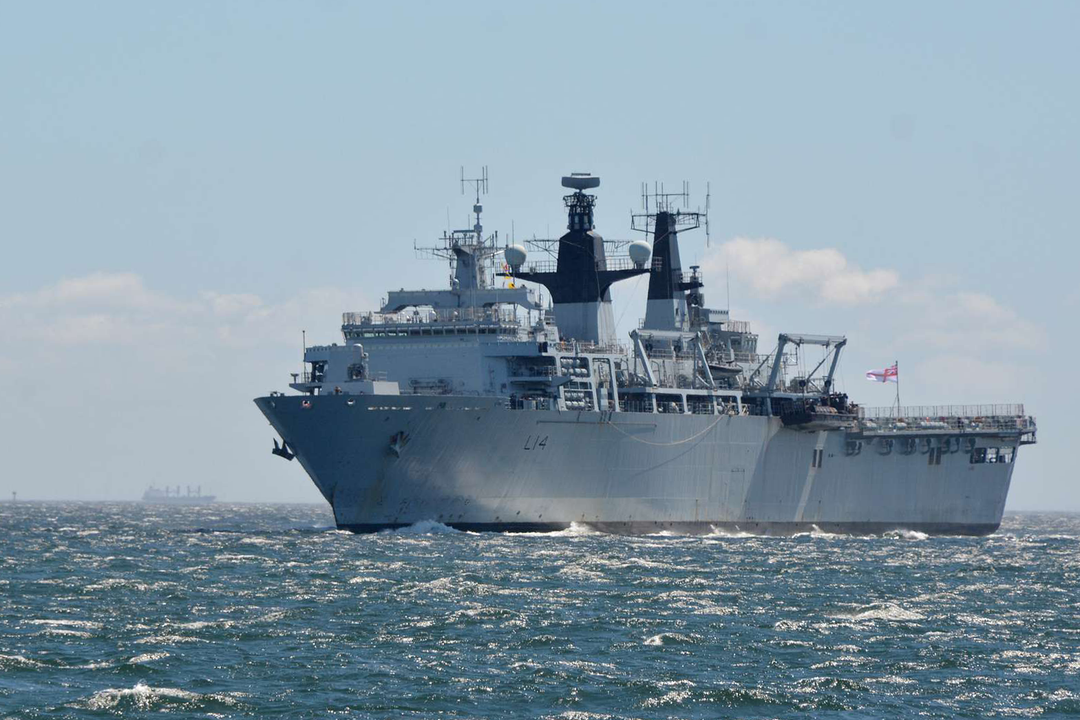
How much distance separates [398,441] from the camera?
57.1 m

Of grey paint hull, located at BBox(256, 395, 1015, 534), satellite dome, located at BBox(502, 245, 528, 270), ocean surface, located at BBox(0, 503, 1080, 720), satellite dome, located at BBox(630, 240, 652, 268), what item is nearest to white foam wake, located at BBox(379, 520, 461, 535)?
grey paint hull, located at BBox(256, 395, 1015, 534)

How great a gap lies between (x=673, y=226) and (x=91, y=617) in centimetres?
4817

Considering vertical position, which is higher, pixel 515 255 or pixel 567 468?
pixel 515 255

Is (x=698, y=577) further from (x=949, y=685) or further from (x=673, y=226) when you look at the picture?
(x=673, y=226)

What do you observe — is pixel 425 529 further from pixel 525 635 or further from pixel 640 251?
pixel 525 635

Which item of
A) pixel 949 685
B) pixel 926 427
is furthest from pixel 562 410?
pixel 949 685

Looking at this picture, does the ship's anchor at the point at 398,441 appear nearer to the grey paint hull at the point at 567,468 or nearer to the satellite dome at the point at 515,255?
the grey paint hull at the point at 567,468

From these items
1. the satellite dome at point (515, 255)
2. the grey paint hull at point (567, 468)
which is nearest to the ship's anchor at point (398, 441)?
the grey paint hull at point (567, 468)

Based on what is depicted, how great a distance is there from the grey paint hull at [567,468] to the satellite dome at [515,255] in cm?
1100

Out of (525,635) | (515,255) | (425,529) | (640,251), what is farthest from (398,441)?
(525,635)

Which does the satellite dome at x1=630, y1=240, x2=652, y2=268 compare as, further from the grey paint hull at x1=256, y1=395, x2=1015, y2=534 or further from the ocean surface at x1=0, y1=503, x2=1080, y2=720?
the ocean surface at x1=0, y1=503, x2=1080, y2=720

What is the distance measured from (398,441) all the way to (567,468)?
7193 mm

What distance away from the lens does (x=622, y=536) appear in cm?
6316

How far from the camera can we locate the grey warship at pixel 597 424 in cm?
5828
